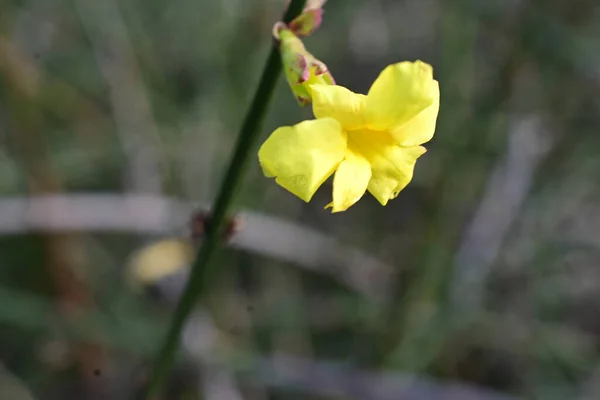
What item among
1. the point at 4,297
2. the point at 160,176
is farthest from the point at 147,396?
the point at 160,176

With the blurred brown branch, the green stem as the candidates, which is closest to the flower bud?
the green stem

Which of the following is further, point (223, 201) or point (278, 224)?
point (278, 224)

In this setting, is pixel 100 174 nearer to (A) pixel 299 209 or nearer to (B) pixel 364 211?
(A) pixel 299 209

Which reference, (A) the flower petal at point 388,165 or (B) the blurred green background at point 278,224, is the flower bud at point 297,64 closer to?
(A) the flower petal at point 388,165

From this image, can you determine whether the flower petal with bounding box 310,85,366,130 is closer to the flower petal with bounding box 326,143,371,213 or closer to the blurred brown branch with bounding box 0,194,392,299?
the flower petal with bounding box 326,143,371,213

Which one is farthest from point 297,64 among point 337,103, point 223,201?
point 223,201

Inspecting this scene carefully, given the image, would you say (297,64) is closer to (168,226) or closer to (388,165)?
(388,165)
